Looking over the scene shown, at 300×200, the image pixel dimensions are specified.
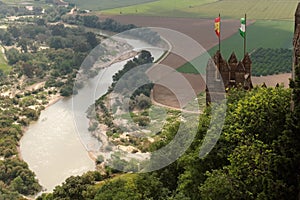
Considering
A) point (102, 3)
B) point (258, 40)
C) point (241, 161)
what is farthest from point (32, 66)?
point (241, 161)

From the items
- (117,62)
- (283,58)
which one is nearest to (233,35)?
(283,58)

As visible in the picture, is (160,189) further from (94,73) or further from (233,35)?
(233,35)

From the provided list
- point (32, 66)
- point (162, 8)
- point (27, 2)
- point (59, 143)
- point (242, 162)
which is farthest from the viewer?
point (27, 2)

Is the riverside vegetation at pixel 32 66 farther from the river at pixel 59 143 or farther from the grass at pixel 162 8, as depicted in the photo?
the grass at pixel 162 8

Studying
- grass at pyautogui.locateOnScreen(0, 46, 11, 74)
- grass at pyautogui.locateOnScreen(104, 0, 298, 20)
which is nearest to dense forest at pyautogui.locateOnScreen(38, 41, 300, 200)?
grass at pyautogui.locateOnScreen(0, 46, 11, 74)

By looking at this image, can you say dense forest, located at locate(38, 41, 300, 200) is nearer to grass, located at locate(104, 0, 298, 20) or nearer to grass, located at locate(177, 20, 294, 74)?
grass, located at locate(177, 20, 294, 74)

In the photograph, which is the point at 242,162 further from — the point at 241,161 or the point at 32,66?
the point at 32,66

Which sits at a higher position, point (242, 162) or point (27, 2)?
point (242, 162)
